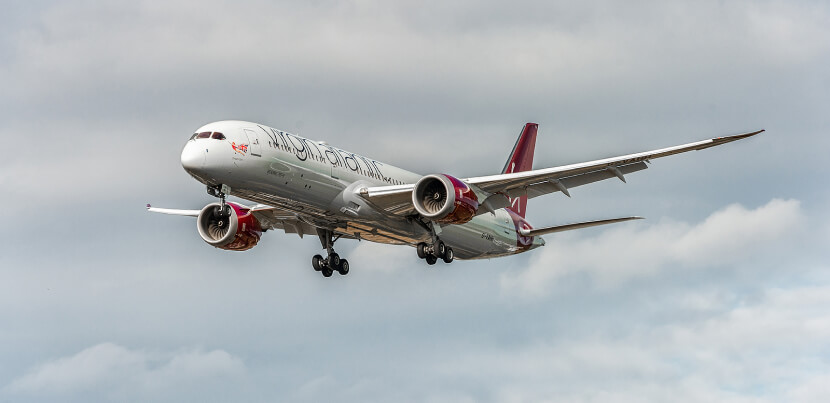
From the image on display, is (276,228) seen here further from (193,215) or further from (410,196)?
(410,196)

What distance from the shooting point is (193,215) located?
177 ft

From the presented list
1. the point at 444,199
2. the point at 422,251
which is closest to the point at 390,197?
the point at 444,199

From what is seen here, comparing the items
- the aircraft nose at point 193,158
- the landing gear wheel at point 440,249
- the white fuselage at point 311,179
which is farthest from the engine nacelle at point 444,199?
the aircraft nose at point 193,158

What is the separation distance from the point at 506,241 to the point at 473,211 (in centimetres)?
904

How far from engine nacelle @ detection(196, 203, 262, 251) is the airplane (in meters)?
0.05

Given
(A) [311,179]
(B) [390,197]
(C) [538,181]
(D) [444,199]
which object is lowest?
(A) [311,179]

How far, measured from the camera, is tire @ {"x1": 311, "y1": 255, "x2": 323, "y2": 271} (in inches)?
1930

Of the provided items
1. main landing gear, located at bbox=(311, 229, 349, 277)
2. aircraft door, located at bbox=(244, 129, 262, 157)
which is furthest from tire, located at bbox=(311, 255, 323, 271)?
aircraft door, located at bbox=(244, 129, 262, 157)

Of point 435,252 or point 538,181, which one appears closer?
point 538,181

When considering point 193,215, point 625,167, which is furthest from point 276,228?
point 625,167

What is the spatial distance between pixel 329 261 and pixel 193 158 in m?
→ 12.4

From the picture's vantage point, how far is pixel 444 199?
42875 mm

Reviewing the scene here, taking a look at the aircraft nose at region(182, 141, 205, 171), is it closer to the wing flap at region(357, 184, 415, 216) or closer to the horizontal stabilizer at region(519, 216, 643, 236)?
the wing flap at region(357, 184, 415, 216)

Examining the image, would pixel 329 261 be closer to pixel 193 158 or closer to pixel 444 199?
pixel 444 199
